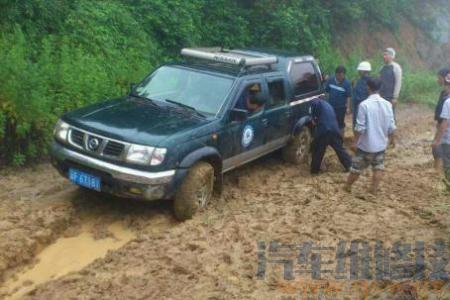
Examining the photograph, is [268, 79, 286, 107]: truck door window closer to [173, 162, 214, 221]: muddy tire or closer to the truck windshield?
the truck windshield

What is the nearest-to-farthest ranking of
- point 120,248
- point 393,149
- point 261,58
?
point 120,248
point 261,58
point 393,149

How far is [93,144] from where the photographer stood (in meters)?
5.72

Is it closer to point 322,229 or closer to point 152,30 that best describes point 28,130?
point 322,229

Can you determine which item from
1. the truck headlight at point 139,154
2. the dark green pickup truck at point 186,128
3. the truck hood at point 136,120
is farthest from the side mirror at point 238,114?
the truck headlight at point 139,154

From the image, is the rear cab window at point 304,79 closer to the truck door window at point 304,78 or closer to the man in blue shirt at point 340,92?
the truck door window at point 304,78

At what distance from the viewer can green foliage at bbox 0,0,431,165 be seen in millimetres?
7035

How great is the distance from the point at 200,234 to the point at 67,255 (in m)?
1.37

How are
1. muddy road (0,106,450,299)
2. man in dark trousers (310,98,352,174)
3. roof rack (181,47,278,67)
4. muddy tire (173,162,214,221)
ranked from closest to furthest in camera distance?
muddy road (0,106,450,299), muddy tire (173,162,214,221), roof rack (181,47,278,67), man in dark trousers (310,98,352,174)

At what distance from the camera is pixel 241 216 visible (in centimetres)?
618

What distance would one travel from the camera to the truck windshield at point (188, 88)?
666cm

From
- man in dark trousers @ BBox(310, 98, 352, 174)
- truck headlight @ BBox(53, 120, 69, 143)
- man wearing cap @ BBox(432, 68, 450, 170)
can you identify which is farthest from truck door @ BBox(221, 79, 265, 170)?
man wearing cap @ BBox(432, 68, 450, 170)

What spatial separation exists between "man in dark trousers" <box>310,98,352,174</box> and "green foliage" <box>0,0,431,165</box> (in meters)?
3.28

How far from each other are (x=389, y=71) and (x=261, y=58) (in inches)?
129

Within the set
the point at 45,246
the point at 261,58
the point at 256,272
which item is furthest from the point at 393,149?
the point at 45,246
